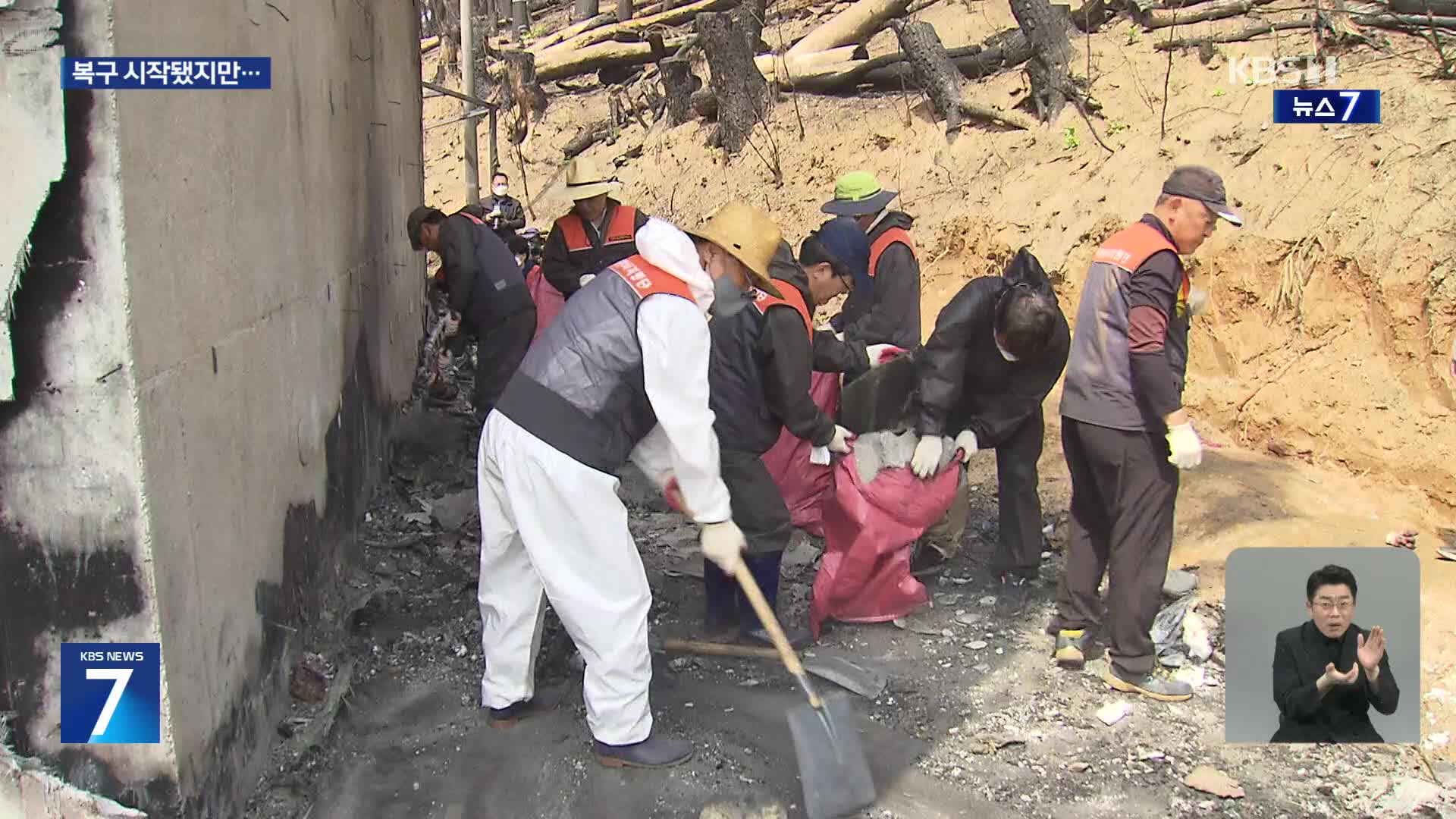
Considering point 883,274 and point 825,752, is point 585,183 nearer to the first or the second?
point 883,274

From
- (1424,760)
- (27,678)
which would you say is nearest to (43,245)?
(27,678)

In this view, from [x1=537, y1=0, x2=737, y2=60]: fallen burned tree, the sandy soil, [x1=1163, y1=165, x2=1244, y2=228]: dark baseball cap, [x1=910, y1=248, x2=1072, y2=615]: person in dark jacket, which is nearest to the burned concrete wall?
the sandy soil

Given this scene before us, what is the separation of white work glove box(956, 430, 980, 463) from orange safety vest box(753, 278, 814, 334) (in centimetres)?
85

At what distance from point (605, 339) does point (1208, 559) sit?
3133 millimetres

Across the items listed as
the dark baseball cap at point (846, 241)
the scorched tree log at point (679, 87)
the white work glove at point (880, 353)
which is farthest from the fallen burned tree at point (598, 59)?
the white work glove at point (880, 353)

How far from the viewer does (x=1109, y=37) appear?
8.86 metres

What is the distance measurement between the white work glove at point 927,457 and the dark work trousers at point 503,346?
2.39 metres

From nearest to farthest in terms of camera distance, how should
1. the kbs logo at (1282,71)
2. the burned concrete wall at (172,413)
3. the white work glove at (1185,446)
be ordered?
1. the burned concrete wall at (172,413)
2. the white work glove at (1185,446)
3. the kbs logo at (1282,71)

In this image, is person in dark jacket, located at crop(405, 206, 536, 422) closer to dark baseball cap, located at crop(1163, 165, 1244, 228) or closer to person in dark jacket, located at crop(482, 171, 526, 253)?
dark baseball cap, located at crop(1163, 165, 1244, 228)

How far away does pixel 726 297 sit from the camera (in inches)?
143

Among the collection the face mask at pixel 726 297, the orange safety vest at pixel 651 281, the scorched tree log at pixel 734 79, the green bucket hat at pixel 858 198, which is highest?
the scorched tree log at pixel 734 79

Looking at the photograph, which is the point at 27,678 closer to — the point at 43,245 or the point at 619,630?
the point at 43,245

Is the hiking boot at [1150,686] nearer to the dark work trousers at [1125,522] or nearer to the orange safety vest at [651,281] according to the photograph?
the dark work trousers at [1125,522]

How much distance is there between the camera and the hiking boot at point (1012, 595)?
15.9 ft
